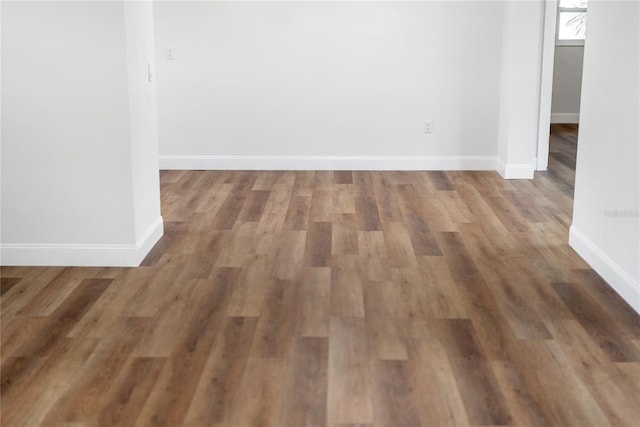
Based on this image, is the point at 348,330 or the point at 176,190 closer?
the point at 348,330

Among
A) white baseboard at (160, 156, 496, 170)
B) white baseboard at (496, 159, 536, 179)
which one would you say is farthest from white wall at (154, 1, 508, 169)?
white baseboard at (496, 159, 536, 179)

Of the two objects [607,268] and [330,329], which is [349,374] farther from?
[607,268]

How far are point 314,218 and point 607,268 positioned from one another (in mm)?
2115

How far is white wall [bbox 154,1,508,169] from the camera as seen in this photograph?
23.6 ft

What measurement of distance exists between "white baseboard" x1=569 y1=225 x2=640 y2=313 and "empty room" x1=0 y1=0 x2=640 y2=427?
→ 0.02 m

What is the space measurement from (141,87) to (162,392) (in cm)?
219

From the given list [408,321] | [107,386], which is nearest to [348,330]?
[408,321]

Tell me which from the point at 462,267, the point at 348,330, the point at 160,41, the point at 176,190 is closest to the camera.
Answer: the point at 348,330

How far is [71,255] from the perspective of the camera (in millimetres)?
4688

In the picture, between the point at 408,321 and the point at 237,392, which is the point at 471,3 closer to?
the point at 408,321

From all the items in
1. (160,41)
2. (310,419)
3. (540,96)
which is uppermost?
(160,41)

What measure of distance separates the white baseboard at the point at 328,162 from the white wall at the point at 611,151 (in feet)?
8.26

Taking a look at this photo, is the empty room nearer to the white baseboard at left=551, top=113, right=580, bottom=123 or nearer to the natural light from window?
the white baseboard at left=551, top=113, right=580, bottom=123

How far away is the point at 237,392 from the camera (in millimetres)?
3150
